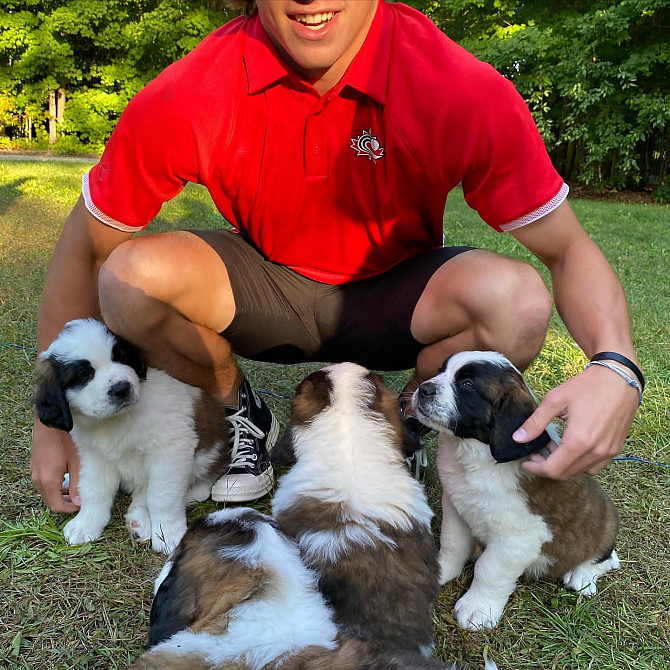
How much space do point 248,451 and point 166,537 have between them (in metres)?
0.63

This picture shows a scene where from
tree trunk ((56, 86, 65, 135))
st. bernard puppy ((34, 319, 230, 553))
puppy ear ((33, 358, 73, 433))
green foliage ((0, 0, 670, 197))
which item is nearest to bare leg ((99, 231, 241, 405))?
st. bernard puppy ((34, 319, 230, 553))

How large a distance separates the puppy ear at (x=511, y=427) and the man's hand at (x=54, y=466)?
6.01 feet

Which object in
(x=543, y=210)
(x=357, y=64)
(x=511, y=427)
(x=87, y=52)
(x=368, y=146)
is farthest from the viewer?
(x=87, y=52)

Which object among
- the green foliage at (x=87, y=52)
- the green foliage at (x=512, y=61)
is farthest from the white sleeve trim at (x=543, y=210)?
the green foliage at (x=87, y=52)

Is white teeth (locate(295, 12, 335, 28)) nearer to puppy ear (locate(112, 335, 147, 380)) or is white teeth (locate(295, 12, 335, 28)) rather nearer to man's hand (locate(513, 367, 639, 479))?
puppy ear (locate(112, 335, 147, 380))

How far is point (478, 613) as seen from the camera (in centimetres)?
233

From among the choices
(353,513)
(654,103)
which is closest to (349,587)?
(353,513)

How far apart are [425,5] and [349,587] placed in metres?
23.6

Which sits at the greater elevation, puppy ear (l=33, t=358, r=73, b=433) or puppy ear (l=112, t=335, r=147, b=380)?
puppy ear (l=112, t=335, r=147, b=380)

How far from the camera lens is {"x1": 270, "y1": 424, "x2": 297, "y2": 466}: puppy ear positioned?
7.70 feet

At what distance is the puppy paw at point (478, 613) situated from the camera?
232cm

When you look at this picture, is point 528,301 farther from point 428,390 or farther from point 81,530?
point 81,530

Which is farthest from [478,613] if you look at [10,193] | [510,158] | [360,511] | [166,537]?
[10,193]

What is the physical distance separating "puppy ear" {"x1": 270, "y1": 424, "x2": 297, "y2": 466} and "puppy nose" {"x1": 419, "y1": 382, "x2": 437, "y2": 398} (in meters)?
0.52
